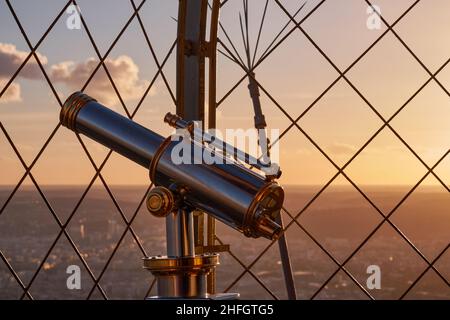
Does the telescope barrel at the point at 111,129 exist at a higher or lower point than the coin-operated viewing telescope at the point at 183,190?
higher

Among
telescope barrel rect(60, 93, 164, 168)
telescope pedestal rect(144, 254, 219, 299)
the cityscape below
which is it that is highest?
the cityscape below

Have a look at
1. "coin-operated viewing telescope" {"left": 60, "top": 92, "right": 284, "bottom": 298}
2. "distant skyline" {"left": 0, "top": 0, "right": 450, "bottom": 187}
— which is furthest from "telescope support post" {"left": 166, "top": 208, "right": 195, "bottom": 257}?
"distant skyline" {"left": 0, "top": 0, "right": 450, "bottom": 187}

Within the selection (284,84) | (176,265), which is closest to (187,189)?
(176,265)

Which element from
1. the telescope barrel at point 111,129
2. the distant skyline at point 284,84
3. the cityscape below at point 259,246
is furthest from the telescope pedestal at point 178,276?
the distant skyline at point 284,84

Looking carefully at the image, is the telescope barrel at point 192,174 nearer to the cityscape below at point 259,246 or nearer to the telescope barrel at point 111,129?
the telescope barrel at point 111,129

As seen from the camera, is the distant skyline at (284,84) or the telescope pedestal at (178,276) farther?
the distant skyline at (284,84)

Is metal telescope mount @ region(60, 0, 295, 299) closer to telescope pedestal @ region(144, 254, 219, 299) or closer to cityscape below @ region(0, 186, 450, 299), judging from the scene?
Result: telescope pedestal @ region(144, 254, 219, 299)

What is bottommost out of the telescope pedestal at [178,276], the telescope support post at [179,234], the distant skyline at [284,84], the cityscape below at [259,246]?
the telescope pedestal at [178,276]
